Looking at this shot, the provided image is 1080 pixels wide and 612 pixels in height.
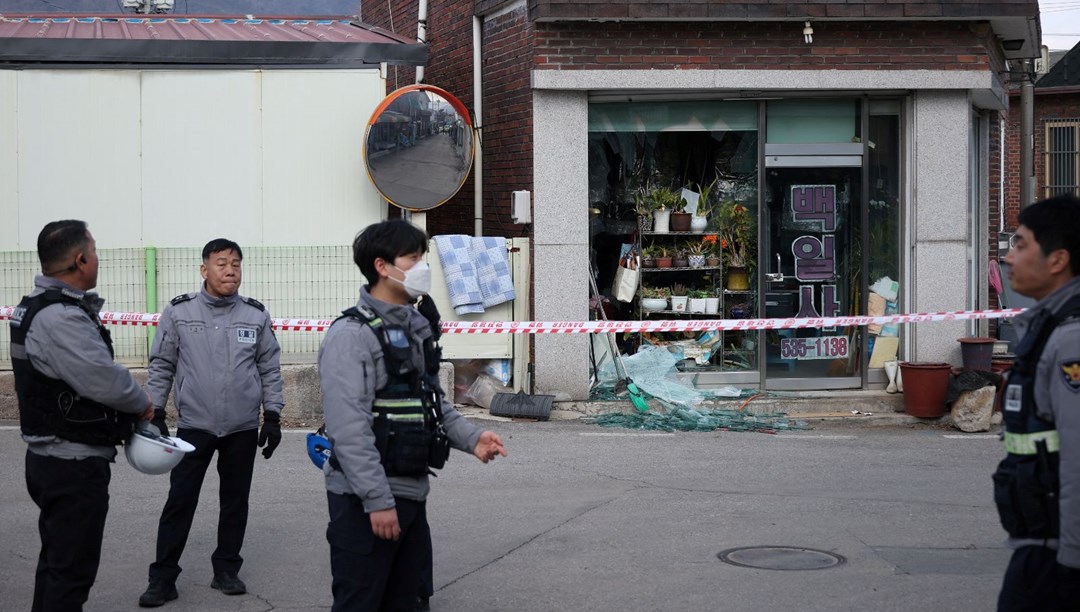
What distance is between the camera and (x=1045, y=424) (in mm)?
3854

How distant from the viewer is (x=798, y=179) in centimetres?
1348

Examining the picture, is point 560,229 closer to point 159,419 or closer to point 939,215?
point 939,215

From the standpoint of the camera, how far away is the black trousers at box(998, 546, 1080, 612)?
12.5 feet

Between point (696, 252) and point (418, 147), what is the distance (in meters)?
3.27

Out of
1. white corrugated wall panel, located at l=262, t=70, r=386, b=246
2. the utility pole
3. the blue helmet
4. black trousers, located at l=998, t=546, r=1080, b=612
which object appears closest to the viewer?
black trousers, located at l=998, t=546, r=1080, b=612

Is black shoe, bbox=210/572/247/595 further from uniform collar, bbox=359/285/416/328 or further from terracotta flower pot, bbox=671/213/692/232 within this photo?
terracotta flower pot, bbox=671/213/692/232

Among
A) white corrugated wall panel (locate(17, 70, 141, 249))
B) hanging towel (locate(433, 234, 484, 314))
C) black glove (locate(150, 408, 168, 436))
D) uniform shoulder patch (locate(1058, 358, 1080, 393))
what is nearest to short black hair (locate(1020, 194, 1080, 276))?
uniform shoulder patch (locate(1058, 358, 1080, 393))

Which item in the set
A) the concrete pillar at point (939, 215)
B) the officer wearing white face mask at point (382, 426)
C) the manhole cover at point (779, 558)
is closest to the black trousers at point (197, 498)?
the officer wearing white face mask at point (382, 426)

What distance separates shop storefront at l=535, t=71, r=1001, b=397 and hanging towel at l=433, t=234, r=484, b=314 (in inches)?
46.3

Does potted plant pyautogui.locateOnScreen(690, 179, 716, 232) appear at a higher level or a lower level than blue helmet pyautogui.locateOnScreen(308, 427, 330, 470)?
higher

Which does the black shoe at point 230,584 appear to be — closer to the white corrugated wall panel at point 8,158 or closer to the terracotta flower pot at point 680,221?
the white corrugated wall panel at point 8,158

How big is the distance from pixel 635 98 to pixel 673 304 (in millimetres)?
2289

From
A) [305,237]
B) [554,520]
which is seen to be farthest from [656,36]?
[554,520]

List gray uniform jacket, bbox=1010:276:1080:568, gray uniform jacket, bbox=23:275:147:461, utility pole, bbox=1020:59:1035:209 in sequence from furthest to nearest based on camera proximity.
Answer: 1. utility pole, bbox=1020:59:1035:209
2. gray uniform jacket, bbox=23:275:147:461
3. gray uniform jacket, bbox=1010:276:1080:568
